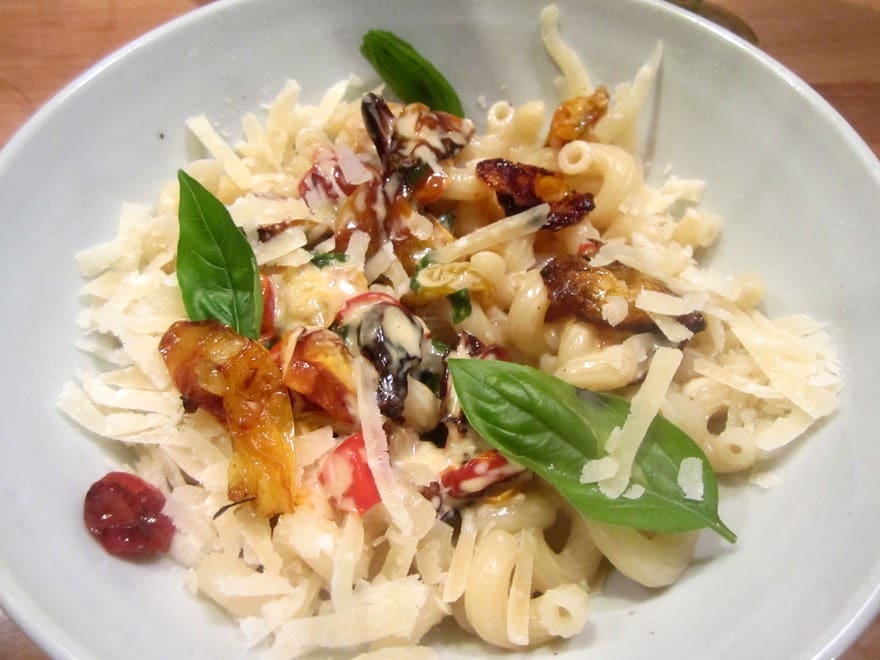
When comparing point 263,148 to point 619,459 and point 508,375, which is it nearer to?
point 508,375

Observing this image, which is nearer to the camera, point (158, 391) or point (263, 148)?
point (158, 391)

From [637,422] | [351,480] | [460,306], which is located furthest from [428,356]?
[637,422]

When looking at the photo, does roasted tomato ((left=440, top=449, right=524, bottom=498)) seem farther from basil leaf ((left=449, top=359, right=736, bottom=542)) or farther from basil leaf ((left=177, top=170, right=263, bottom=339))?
basil leaf ((left=177, top=170, right=263, bottom=339))

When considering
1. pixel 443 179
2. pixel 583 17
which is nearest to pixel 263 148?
pixel 443 179

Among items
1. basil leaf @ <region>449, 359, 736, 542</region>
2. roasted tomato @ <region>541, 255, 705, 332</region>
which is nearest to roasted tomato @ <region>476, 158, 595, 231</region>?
→ roasted tomato @ <region>541, 255, 705, 332</region>

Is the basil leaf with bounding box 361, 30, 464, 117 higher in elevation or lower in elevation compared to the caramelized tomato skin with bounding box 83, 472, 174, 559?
higher

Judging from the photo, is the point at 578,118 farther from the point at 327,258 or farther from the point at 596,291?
the point at 327,258
